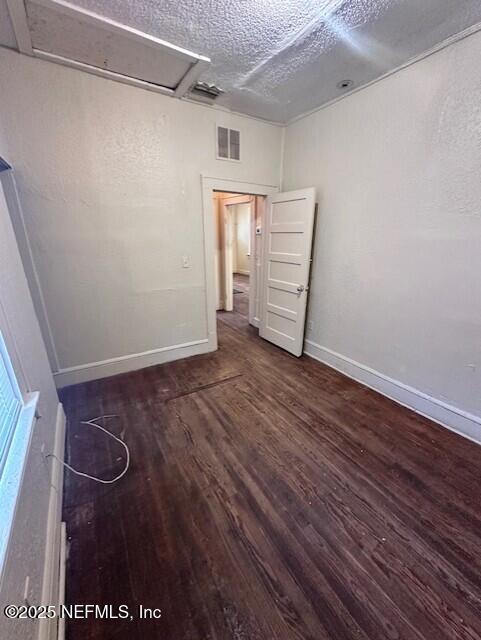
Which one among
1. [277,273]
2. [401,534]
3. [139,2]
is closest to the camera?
[401,534]

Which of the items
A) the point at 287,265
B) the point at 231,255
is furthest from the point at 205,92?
the point at 231,255

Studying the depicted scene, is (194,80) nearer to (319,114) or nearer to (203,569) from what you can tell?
Answer: (319,114)

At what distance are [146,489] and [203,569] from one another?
0.57 meters

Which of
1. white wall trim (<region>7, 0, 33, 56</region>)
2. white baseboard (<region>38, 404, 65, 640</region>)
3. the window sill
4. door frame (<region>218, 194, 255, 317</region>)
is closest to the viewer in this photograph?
the window sill

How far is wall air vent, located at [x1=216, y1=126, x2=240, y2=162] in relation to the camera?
2.88 meters

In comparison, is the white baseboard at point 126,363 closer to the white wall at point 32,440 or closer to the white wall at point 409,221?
the white wall at point 32,440

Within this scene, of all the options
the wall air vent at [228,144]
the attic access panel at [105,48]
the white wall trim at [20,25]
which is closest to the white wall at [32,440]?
the white wall trim at [20,25]

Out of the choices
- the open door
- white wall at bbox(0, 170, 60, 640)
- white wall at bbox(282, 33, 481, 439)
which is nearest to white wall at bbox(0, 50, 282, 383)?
white wall at bbox(0, 170, 60, 640)

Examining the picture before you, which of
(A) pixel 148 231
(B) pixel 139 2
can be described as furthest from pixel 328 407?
(B) pixel 139 2

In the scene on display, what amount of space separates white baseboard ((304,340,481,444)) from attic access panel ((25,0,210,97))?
2968mm

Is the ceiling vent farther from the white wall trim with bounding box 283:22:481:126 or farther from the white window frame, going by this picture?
the white window frame

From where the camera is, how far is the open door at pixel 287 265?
297 centimetres

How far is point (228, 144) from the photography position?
2.94m

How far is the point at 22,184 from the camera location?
6.96ft
